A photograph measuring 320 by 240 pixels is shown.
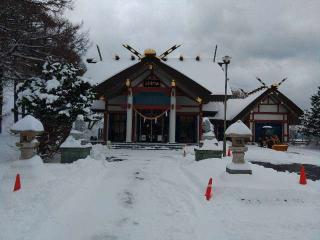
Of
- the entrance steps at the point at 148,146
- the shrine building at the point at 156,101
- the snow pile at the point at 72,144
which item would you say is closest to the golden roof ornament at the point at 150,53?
the shrine building at the point at 156,101

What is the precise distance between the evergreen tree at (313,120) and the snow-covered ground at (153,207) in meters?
22.7

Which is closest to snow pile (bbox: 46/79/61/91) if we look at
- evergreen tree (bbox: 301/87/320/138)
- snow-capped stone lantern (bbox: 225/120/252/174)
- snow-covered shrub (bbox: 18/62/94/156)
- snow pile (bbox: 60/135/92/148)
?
snow-covered shrub (bbox: 18/62/94/156)

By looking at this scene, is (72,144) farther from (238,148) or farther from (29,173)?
(238,148)

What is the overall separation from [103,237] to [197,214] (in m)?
2.57

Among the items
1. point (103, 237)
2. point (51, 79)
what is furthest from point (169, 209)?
point (51, 79)

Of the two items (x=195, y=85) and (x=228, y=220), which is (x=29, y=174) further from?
(x=195, y=85)

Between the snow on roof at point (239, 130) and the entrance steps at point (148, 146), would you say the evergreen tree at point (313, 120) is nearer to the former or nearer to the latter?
the entrance steps at point (148, 146)

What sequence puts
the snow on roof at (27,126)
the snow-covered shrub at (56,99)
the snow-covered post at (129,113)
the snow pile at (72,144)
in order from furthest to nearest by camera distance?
1. the snow-covered post at (129,113)
2. the snow-covered shrub at (56,99)
3. the snow pile at (72,144)
4. the snow on roof at (27,126)

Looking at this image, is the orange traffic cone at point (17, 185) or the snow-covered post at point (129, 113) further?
the snow-covered post at point (129, 113)

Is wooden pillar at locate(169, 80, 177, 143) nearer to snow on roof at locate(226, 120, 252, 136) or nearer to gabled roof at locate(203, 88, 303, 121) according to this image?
gabled roof at locate(203, 88, 303, 121)

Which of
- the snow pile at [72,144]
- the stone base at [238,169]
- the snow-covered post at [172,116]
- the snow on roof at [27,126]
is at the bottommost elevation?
the stone base at [238,169]

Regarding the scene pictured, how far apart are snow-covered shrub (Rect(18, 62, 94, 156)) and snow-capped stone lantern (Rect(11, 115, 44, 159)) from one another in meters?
5.64

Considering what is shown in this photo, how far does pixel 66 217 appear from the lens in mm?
7777

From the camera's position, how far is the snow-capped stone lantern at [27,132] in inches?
430
